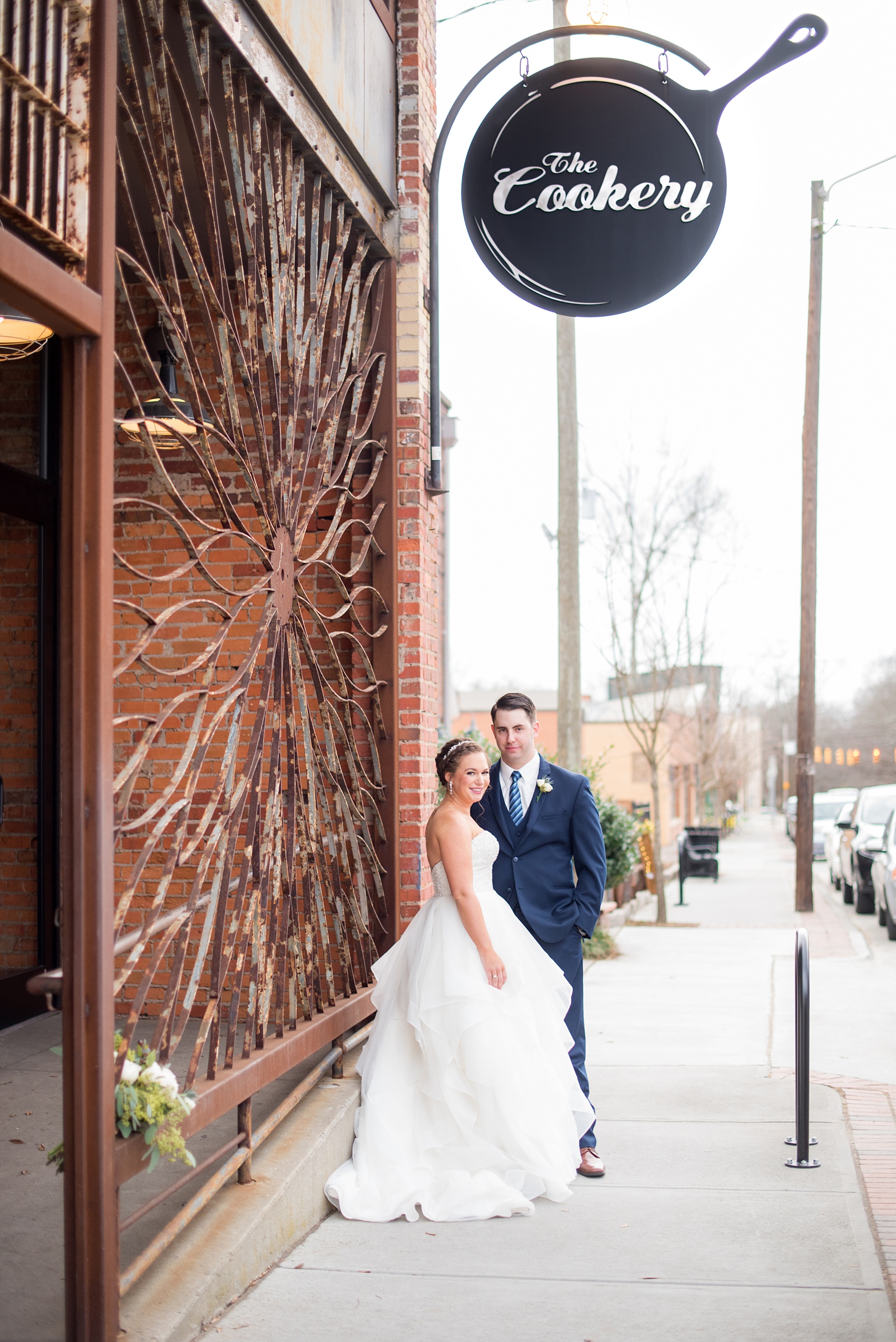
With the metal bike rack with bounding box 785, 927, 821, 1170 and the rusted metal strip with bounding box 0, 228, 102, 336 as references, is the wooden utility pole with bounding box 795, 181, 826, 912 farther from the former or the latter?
the rusted metal strip with bounding box 0, 228, 102, 336

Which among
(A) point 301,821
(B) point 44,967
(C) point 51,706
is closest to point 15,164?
(A) point 301,821

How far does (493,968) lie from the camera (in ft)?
16.2

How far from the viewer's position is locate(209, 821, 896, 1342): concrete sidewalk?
3770mm

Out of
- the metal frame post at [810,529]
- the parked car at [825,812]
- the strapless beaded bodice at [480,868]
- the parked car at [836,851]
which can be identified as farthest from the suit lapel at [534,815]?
the parked car at [825,812]

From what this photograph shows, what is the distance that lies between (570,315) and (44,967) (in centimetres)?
452

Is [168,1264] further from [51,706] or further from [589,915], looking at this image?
[51,706]

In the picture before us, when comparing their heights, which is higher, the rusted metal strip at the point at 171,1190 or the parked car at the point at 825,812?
the rusted metal strip at the point at 171,1190

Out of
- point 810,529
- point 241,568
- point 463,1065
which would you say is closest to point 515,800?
point 463,1065

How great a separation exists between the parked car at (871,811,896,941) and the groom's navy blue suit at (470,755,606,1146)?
1001cm

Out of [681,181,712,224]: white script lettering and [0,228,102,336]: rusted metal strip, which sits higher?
[681,181,712,224]: white script lettering

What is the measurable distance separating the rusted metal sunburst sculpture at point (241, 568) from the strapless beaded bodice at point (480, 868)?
0.57 m

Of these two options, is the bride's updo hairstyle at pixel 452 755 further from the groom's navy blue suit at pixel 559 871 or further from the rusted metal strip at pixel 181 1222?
the rusted metal strip at pixel 181 1222

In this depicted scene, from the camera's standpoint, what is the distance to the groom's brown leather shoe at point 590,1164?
5254 mm

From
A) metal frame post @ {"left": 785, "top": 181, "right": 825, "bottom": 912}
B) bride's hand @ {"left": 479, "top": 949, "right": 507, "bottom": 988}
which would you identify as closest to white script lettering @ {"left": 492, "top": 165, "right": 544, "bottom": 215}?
bride's hand @ {"left": 479, "top": 949, "right": 507, "bottom": 988}
